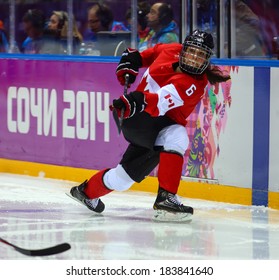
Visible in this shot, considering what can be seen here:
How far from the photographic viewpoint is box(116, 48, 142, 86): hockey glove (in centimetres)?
644

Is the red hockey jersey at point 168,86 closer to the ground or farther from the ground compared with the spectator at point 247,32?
closer to the ground

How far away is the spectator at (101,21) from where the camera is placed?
8.38 m

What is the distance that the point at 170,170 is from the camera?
20.8 ft

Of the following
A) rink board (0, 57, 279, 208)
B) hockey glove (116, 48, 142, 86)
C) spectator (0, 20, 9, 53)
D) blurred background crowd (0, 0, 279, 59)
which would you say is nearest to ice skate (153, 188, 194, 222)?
hockey glove (116, 48, 142, 86)

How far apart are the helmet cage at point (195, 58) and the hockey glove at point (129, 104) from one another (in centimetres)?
35

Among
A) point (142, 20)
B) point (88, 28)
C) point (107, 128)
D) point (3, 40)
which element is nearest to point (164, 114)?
point (107, 128)

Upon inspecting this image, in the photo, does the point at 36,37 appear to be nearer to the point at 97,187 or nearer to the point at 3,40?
the point at 3,40

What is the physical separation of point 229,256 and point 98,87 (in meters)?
2.77

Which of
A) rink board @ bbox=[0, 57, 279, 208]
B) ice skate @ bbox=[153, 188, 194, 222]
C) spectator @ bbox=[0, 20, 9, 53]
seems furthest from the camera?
spectator @ bbox=[0, 20, 9, 53]

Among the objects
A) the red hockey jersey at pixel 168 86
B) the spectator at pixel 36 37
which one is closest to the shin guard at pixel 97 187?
the red hockey jersey at pixel 168 86

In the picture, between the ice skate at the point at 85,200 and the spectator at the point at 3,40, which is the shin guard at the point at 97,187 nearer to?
the ice skate at the point at 85,200

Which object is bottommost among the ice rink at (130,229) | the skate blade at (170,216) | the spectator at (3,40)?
the ice rink at (130,229)

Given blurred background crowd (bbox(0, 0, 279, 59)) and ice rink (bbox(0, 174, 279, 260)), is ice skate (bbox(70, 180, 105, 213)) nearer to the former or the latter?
ice rink (bbox(0, 174, 279, 260))

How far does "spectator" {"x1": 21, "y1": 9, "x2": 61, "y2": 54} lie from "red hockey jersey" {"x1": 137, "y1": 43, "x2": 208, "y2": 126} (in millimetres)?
2329
